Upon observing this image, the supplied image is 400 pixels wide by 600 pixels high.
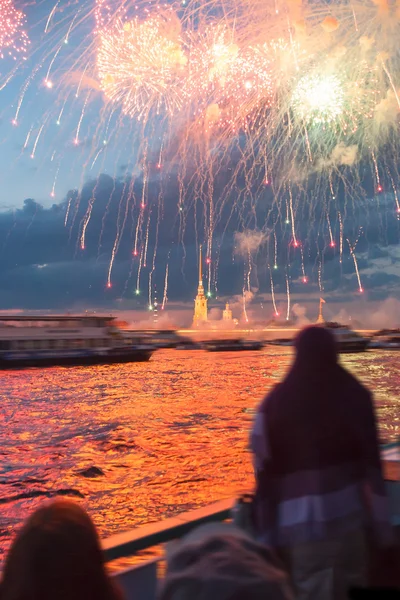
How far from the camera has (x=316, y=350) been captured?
247cm

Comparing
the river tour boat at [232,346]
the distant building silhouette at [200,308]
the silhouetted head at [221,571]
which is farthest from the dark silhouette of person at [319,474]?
the distant building silhouette at [200,308]

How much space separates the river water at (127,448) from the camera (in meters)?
8.81

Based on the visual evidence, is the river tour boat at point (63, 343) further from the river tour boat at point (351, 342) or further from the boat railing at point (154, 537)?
the boat railing at point (154, 537)

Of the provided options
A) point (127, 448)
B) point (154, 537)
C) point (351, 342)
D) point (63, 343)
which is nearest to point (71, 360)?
point (63, 343)

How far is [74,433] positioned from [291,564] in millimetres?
14697

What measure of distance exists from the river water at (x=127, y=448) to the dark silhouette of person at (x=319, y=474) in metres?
5.23

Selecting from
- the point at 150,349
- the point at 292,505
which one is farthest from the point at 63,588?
the point at 150,349

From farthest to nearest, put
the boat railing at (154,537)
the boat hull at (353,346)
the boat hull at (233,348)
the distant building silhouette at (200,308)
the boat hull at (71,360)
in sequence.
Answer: the distant building silhouette at (200,308) → the boat hull at (233,348) → the boat hull at (353,346) → the boat hull at (71,360) → the boat railing at (154,537)

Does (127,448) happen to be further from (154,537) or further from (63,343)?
(63,343)

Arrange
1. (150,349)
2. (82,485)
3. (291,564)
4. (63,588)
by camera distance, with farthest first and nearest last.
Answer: (150,349) < (82,485) < (291,564) < (63,588)

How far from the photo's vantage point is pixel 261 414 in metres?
2.49

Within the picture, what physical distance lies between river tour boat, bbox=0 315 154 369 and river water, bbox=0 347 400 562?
2058 centimetres

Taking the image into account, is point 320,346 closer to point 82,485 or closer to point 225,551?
point 225,551

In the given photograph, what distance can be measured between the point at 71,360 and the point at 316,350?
5067cm
